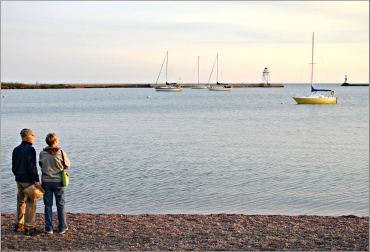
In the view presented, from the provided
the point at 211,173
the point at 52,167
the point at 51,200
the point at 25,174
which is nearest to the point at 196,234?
the point at 51,200

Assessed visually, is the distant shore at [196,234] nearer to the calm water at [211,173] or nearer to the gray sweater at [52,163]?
the gray sweater at [52,163]

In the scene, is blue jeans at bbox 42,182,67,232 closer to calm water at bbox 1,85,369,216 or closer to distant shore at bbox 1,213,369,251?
distant shore at bbox 1,213,369,251

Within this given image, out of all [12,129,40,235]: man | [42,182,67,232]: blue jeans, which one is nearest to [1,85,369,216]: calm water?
[12,129,40,235]: man

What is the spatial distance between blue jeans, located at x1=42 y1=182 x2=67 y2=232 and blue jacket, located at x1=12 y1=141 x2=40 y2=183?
267mm

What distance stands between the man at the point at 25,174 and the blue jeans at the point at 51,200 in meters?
0.21

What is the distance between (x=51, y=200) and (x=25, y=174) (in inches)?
25.2

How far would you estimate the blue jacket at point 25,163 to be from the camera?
376 inches

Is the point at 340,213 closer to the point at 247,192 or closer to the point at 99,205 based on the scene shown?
the point at 247,192

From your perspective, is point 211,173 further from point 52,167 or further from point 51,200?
point 52,167

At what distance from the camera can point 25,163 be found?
31.5ft

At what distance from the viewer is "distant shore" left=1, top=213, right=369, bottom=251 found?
9.20 metres

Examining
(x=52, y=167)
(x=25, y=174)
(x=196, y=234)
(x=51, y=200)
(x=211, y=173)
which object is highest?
(x=52, y=167)

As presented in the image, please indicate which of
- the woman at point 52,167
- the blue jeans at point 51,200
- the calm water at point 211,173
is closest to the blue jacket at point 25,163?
the woman at point 52,167

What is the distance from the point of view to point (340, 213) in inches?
577
